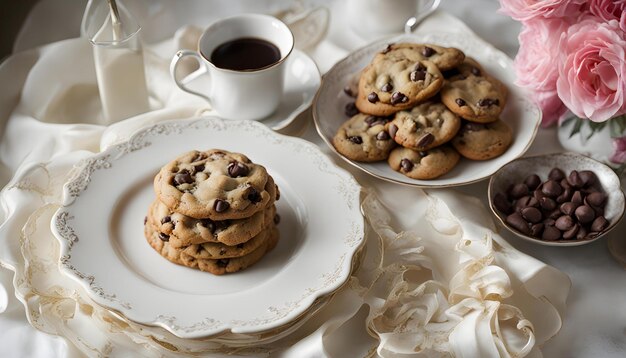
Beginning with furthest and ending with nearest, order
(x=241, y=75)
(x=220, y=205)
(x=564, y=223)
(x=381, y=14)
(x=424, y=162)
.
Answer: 1. (x=381, y=14)
2. (x=241, y=75)
3. (x=424, y=162)
4. (x=564, y=223)
5. (x=220, y=205)

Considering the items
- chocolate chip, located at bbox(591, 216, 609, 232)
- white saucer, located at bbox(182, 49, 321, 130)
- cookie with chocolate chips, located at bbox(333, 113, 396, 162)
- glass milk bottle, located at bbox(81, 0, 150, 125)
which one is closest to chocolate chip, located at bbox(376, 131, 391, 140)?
cookie with chocolate chips, located at bbox(333, 113, 396, 162)

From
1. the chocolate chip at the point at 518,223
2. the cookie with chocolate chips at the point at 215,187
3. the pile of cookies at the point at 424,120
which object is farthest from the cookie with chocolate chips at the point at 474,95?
the cookie with chocolate chips at the point at 215,187

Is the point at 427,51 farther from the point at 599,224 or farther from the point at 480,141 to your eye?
the point at 599,224

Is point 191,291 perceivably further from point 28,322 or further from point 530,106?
point 530,106

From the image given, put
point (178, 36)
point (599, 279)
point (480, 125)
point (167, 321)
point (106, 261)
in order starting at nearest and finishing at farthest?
1. point (167, 321)
2. point (106, 261)
3. point (599, 279)
4. point (480, 125)
5. point (178, 36)

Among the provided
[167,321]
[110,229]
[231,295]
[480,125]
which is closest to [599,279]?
[480,125]

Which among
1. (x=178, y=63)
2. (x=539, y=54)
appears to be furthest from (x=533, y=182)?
(x=178, y=63)
